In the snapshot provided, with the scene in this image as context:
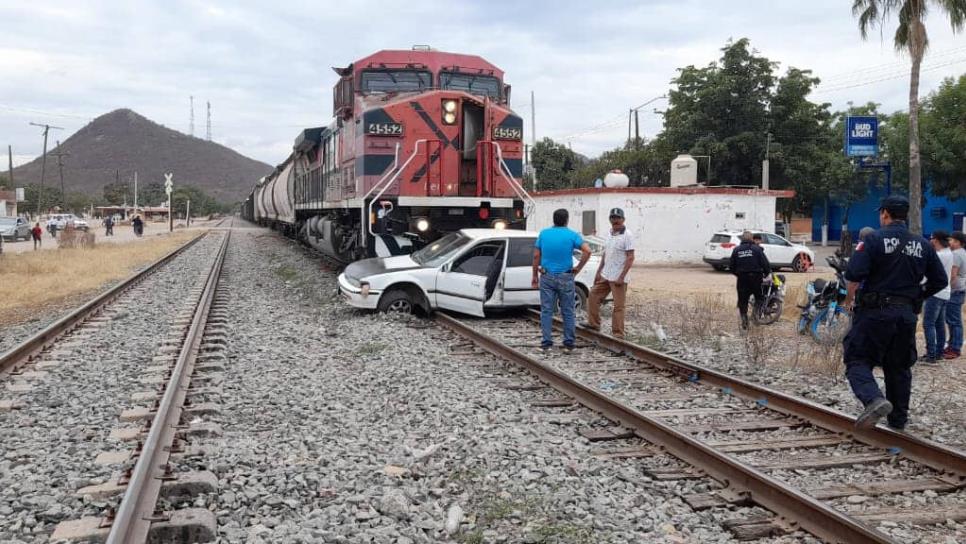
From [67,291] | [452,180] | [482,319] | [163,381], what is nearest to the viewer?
[163,381]

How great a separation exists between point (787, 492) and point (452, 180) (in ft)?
33.6

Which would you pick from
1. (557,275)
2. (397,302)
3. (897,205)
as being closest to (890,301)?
(897,205)

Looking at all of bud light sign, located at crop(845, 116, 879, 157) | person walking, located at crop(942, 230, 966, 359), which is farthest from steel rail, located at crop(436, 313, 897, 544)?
bud light sign, located at crop(845, 116, 879, 157)

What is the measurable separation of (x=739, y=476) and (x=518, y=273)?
698 centimetres

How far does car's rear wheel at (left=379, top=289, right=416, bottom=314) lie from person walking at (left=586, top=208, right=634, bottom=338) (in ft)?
8.70

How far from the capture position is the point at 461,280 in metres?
11.2

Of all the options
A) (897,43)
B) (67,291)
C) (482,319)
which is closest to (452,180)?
(482,319)

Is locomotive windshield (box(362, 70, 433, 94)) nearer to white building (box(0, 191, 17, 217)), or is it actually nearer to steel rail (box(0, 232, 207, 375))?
steel rail (box(0, 232, 207, 375))

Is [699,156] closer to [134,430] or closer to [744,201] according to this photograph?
[744,201]

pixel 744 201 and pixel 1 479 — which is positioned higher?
pixel 744 201

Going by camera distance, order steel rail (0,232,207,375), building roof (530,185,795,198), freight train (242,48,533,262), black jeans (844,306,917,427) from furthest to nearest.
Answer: building roof (530,185,795,198) < freight train (242,48,533,262) < steel rail (0,232,207,375) < black jeans (844,306,917,427)

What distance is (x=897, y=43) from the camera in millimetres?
24312

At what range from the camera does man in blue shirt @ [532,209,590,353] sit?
9164 millimetres

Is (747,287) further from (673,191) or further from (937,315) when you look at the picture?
(673,191)
